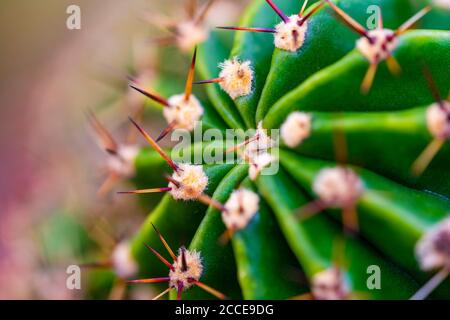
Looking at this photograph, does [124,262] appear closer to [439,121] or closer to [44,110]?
[439,121]

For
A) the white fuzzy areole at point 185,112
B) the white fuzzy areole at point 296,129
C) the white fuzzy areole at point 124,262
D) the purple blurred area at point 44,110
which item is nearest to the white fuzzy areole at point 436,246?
the white fuzzy areole at point 296,129

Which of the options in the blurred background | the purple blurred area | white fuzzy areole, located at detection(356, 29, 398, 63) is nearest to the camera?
white fuzzy areole, located at detection(356, 29, 398, 63)

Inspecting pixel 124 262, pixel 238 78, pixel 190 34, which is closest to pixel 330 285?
pixel 238 78

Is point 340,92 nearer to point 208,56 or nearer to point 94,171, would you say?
point 208,56

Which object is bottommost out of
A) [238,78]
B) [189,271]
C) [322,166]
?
[189,271]

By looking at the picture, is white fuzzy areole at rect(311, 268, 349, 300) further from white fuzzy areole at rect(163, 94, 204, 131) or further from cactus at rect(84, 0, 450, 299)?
white fuzzy areole at rect(163, 94, 204, 131)

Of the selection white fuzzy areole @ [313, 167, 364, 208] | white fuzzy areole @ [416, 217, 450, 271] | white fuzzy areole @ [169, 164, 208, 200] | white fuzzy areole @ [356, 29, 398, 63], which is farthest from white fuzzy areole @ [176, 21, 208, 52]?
white fuzzy areole @ [416, 217, 450, 271]
